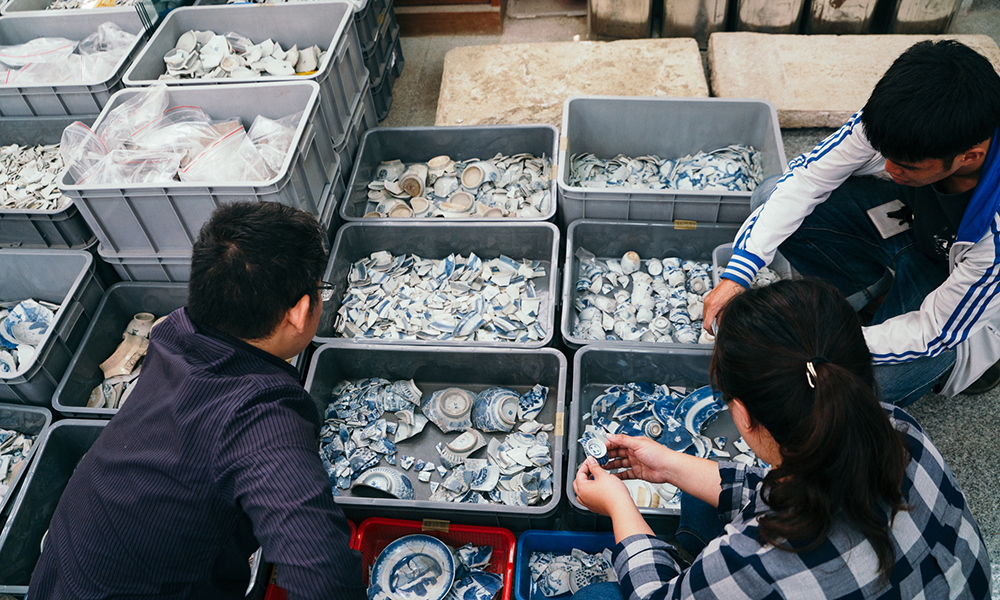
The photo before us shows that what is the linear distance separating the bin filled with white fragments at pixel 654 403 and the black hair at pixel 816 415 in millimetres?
980

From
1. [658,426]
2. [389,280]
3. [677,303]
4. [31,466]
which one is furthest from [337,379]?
[677,303]

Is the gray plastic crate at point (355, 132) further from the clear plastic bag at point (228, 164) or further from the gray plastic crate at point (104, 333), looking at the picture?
the gray plastic crate at point (104, 333)

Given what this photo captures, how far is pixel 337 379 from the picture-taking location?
2338mm

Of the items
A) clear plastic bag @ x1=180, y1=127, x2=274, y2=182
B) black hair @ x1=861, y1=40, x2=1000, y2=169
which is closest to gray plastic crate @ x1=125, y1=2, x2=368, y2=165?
clear plastic bag @ x1=180, y1=127, x2=274, y2=182

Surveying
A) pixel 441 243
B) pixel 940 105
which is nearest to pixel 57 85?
pixel 441 243

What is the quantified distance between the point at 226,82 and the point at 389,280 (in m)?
1.01

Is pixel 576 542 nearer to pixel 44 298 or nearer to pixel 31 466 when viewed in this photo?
pixel 31 466

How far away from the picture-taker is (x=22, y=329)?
7.90 ft

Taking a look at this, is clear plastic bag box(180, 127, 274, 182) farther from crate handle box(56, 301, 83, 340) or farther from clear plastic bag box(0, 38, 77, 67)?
clear plastic bag box(0, 38, 77, 67)

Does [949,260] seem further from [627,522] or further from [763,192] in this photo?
[627,522]

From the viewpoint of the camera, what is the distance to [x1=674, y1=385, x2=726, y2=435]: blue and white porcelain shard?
213 cm

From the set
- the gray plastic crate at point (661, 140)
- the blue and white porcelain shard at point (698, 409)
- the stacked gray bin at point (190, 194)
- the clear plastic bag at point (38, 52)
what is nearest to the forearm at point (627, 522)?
the blue and white porcelain shard at point (698, 409)

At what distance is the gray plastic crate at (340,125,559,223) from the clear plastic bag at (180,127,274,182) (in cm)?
55

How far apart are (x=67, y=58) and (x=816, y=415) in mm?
3334
